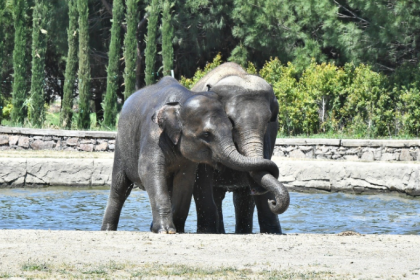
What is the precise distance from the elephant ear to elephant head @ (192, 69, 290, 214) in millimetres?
534

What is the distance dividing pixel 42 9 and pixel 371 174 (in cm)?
1590

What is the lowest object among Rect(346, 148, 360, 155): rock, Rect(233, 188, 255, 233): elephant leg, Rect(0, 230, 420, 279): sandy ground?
Rect(346, 148, 360, 155): rock

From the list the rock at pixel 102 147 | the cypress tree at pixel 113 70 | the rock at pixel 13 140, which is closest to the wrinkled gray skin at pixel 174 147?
the rock at pixel 102 147

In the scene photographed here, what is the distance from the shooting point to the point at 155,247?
23.3 feet

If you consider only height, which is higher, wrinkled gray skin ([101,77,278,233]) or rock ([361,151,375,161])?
wrinkled gray skin ([101,77,278,233])

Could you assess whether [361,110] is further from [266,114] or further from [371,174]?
[266,114]

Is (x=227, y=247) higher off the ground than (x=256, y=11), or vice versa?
(x=256, y=11)

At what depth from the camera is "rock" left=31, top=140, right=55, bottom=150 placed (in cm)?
2205

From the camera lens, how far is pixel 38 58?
28.1 m

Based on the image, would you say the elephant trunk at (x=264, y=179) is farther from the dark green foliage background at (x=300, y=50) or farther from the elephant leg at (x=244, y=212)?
the dark green foliage background at (x=300, y=50)

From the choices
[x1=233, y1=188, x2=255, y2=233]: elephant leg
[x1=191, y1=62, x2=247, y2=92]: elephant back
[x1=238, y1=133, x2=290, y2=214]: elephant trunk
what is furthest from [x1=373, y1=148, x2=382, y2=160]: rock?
[x1=238, y1=133, x2=290, y2=214]: elephant trunk

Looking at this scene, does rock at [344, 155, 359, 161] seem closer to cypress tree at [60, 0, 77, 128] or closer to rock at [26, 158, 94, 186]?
rock at [26, 158, 94, 186]

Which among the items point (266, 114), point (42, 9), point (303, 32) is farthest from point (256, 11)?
point (266, 114)

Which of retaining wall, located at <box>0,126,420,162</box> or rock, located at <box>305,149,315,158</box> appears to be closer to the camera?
retaining wall, located at <box>0,126,420,162</box>
